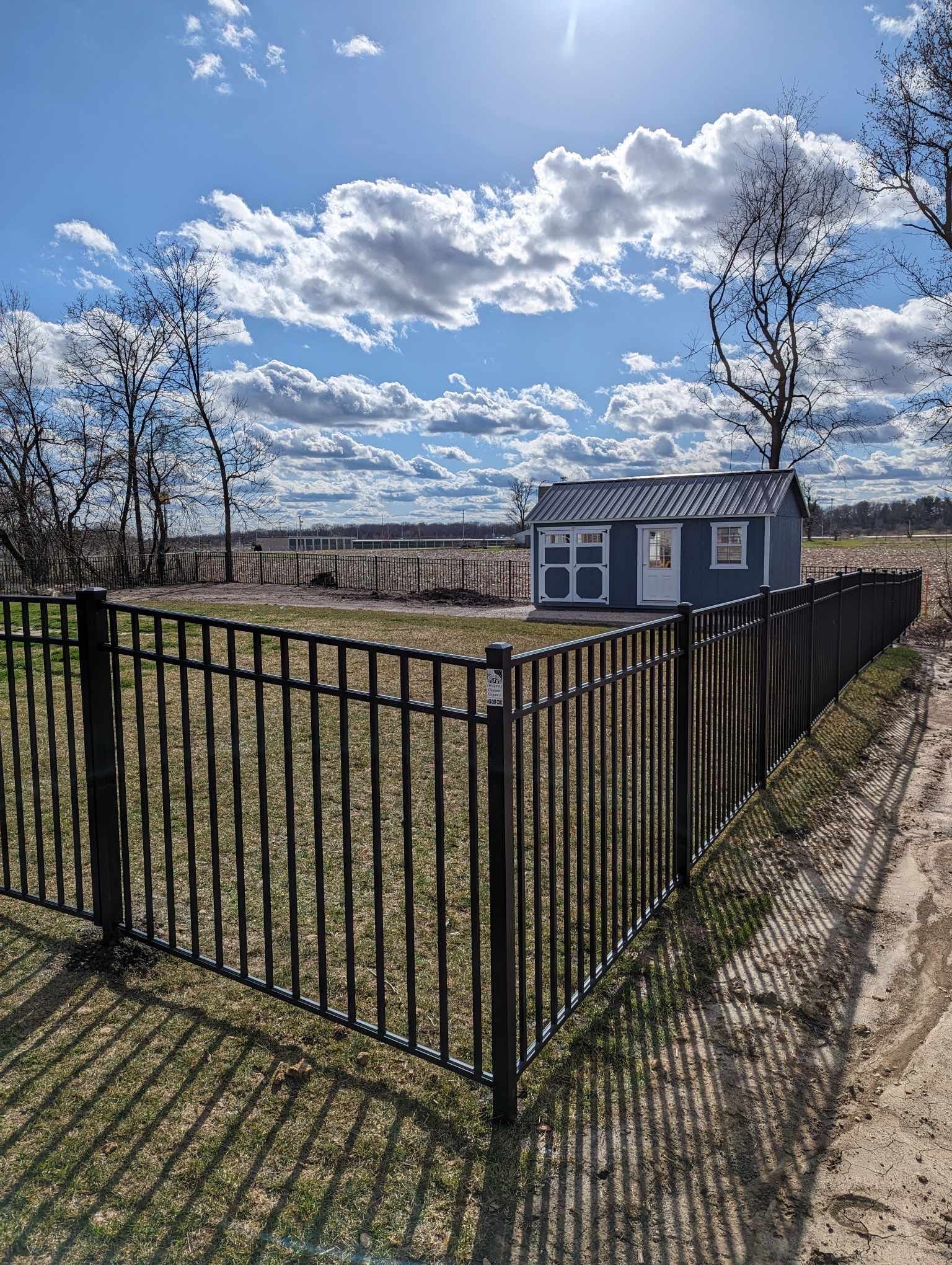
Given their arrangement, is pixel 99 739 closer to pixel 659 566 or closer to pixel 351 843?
pixel 351 843

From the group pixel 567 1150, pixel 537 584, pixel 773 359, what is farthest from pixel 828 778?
pixel 773 359

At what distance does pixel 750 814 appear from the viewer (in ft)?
18.0

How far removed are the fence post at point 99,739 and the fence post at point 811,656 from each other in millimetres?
5781

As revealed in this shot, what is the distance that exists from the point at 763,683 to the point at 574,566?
14455 mm

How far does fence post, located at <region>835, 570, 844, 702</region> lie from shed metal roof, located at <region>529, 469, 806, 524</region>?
873 cm

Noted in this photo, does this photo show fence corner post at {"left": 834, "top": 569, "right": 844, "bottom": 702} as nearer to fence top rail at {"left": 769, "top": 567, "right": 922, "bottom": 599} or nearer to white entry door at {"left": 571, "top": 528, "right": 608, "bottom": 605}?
fence top rail at {"left": 769, "top": 567, "right": 922, "bottom": 599}

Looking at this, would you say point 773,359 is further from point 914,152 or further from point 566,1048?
point 566,1048

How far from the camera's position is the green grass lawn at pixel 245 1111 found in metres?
2.02

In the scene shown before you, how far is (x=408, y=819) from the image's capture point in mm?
2508

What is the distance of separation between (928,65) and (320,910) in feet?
65.3

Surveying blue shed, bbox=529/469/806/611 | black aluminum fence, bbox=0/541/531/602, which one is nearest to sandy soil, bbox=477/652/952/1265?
blue shed, bbox=529/469/806/611

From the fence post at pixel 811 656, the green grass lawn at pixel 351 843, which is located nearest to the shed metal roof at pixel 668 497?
the fence post at pixel 811 656

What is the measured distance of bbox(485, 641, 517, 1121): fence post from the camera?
236 cm

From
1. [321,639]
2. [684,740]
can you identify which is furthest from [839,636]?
[321,639]
